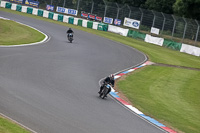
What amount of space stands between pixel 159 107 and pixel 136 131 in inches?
201

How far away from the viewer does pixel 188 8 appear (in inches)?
2409

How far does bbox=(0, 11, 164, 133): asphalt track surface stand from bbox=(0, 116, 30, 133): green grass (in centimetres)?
70

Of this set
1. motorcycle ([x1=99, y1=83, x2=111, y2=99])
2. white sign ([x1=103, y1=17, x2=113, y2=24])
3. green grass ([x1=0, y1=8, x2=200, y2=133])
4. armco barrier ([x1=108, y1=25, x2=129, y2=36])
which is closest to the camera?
green grass ([x1=0, y1=8, x2=200, y2=133])

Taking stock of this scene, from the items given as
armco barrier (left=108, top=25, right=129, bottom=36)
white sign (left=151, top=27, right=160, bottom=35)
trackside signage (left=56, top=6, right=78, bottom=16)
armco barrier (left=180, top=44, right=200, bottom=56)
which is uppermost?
trackside signage (left=56, top=6, right=78, bottom=16)

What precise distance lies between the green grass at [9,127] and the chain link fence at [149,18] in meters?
39.4

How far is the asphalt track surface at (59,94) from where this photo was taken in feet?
36.3

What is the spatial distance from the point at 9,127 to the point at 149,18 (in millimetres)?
45742

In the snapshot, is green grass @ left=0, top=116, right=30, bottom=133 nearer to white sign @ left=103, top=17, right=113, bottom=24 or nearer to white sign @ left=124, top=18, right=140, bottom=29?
white sign @ left=124, top=18, right=140, bottom=29

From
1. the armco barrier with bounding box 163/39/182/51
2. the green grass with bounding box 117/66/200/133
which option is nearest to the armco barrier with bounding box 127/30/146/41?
the armco barrier with bounding box 163/39/182/51

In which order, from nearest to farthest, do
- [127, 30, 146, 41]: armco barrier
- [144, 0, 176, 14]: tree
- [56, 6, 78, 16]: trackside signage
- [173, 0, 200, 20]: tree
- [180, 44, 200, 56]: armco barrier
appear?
[180, 44, 200, 56]: armco barrier < [127, 30, 146, 41]: armco barrier < [173, 0, 200, 20]: tree < [56, 6, 78, 16]: trackside signage < [144, 0, 176, 14]: tree

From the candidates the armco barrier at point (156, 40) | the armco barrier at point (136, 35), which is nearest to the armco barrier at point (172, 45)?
the armco barrier at point (156, 40)

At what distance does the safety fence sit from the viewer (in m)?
44.6

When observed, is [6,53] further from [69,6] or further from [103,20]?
[69,6]

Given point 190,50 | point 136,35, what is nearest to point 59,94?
point 190,50
